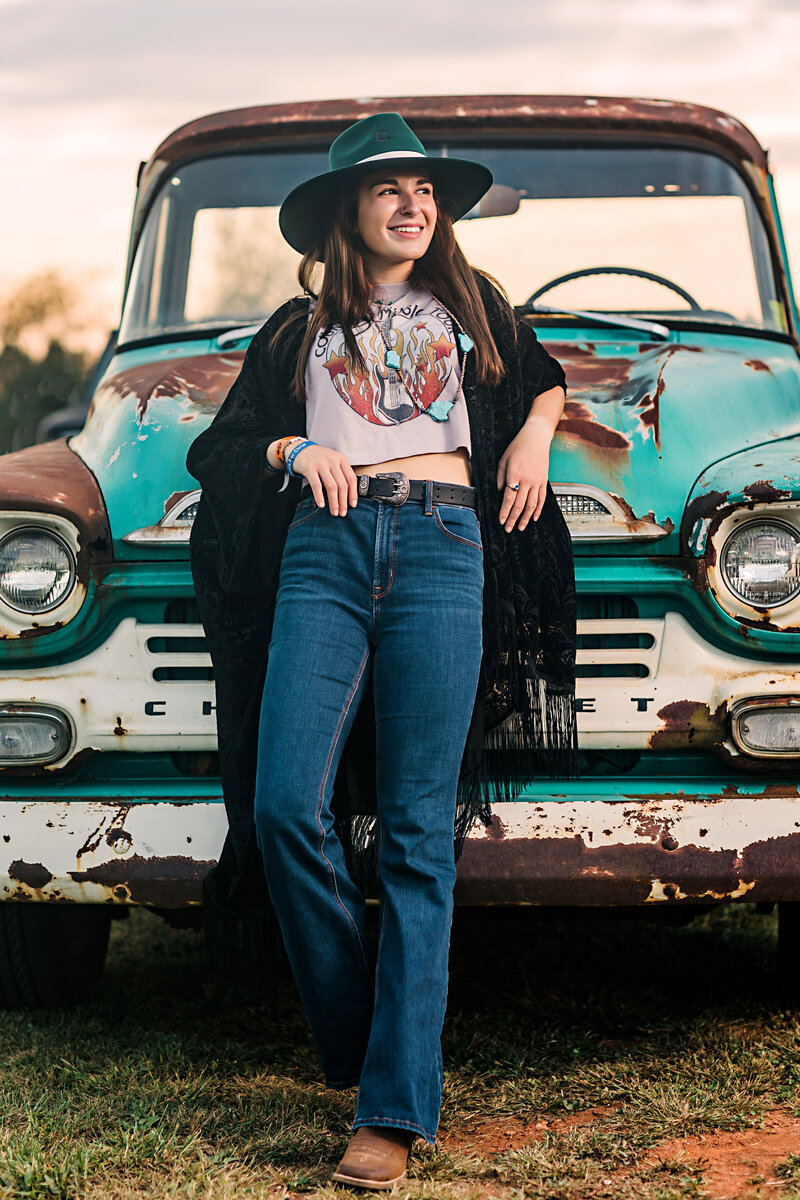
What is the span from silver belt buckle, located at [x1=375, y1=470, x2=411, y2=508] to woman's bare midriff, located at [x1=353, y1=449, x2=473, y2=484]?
0.04m

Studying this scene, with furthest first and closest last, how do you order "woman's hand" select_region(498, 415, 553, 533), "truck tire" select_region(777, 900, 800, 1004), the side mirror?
the side mirror → "truck tire" select_region(777, 900, 800, 1004) → "woman's hand" select_region(498, 415, 553, 533)

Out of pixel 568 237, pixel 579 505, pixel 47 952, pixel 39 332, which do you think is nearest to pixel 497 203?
pixel 568 237

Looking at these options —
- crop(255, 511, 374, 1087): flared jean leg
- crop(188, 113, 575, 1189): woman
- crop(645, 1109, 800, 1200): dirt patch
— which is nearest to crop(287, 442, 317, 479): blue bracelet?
crop(188, 113, 575, 1189): woman

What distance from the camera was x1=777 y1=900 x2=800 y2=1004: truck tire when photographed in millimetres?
3270

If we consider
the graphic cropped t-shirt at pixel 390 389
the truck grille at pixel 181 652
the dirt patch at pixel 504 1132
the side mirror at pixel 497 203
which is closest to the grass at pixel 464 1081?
the dirt patch at pixel 504 1132

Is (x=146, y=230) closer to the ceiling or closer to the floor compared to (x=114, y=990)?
closer to the ceiling

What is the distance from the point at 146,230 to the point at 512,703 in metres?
2.32

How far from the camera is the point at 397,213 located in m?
2.66

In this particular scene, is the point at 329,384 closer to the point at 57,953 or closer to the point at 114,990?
the point at 57,953

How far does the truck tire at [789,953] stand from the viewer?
327cm

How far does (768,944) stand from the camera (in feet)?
13.4

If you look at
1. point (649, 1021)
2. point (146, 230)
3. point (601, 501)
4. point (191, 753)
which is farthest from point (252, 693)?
point (146, 230)

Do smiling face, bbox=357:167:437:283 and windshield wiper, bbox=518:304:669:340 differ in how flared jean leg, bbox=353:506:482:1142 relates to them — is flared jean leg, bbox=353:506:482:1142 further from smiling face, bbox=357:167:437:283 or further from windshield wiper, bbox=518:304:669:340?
windshield wiper, bbox=518:304:669:340

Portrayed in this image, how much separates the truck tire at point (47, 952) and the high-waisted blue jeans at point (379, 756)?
0.79m
